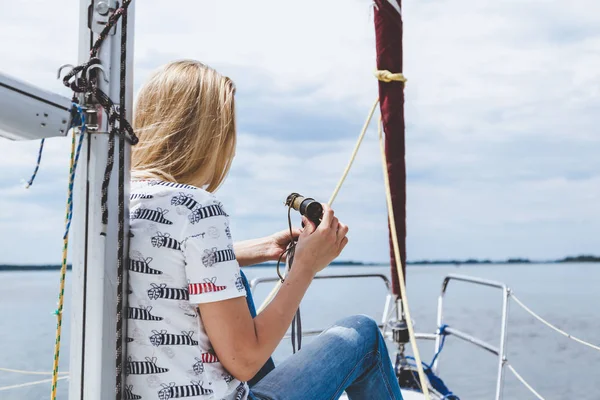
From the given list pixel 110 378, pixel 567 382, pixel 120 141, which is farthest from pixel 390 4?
pixel 567 382

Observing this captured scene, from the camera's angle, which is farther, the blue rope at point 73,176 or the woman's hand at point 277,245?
the woman's hand at point 277,245

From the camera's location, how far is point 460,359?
8.60m

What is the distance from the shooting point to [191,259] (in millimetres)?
871

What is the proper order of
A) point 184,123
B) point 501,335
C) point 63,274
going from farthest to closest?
point 501,335
point 184,123
point 63,274

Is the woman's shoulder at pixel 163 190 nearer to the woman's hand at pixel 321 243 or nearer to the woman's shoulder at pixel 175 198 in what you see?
the woman's shoulder at pixel 175 198

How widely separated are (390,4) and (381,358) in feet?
5.22

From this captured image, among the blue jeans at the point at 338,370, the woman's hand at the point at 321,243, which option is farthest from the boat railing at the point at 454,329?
the woman's hand at the point at 321,243

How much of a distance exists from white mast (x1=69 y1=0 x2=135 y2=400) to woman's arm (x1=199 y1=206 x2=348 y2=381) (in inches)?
5.9

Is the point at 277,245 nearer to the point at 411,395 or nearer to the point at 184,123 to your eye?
the point at 184,123

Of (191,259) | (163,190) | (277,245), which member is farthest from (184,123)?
(277,245)

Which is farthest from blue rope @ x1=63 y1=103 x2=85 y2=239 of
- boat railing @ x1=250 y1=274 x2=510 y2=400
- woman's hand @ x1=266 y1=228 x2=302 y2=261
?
boat railing @ x1=250 y1=274 x2=510 y2=400

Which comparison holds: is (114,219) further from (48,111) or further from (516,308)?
(516,308)

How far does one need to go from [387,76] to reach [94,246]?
5.90ft

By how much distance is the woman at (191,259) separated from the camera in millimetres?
876
